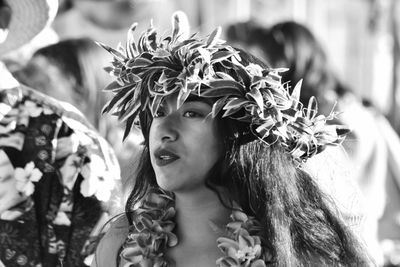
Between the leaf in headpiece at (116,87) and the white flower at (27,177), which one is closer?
the leaf in headpiece at (116,87)

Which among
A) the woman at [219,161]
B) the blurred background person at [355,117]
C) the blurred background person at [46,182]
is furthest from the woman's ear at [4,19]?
the blurred background person at [355,117]

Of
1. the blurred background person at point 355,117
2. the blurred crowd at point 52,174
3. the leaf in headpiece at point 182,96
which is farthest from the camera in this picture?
the blurred background person at point 355,117

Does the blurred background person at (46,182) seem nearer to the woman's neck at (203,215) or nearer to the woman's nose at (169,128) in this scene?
the woman's neck at (203,215)

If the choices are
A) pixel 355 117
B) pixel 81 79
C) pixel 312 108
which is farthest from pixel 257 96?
pixel 355 117

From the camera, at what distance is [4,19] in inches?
115

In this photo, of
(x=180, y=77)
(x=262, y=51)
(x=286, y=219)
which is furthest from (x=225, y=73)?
(x=262, y=51)

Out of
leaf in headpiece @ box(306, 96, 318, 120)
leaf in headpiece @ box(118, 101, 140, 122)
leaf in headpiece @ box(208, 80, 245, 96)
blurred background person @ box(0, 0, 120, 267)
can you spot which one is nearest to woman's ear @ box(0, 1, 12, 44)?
blurred background person @ box(0, 0, 120, 267)

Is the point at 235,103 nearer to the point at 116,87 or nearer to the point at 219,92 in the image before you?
the point at 219,92

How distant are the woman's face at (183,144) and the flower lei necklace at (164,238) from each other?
0.45ft

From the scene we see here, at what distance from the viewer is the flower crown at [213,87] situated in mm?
2309

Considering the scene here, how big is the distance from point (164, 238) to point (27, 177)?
0.57 meters

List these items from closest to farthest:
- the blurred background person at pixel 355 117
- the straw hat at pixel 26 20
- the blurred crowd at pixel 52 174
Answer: the blurred crowd at pixel 52 174 → the straw hat at pixel 26 20 → the blurred background person at pixel 355 117

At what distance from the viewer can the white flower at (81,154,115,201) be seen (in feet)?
9.43

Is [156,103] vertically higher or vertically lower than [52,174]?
higher
